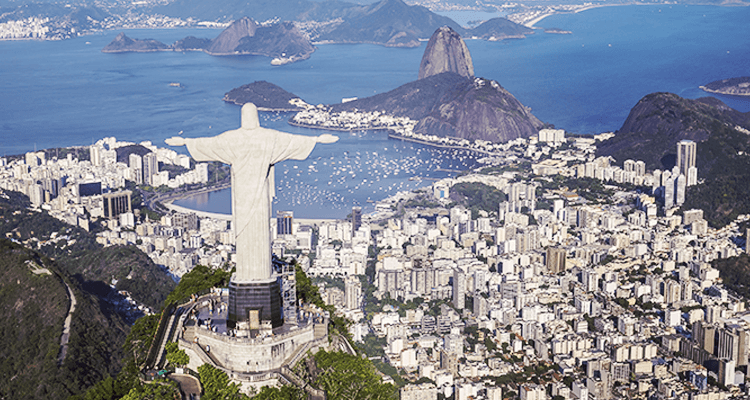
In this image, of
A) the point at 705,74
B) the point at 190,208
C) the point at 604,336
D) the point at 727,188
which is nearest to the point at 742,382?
the point at 604,336

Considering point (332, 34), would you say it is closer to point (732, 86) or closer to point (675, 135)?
point (732, 86)

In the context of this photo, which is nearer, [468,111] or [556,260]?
[556,260]

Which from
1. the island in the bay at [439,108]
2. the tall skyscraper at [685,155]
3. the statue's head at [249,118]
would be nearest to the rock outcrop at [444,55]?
the island in the bay at [439,108]

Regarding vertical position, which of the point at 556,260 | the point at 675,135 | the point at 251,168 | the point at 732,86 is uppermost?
the point at 732,86

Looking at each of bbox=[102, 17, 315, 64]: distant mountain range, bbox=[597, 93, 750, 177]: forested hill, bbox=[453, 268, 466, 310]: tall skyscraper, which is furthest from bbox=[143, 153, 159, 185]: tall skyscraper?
bbox=[102, 17, 315, 64]: distant mountain range

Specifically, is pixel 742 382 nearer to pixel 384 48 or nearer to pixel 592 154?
pixel 592 154

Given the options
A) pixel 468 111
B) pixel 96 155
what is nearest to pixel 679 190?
pixel 468 111

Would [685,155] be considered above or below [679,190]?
above
